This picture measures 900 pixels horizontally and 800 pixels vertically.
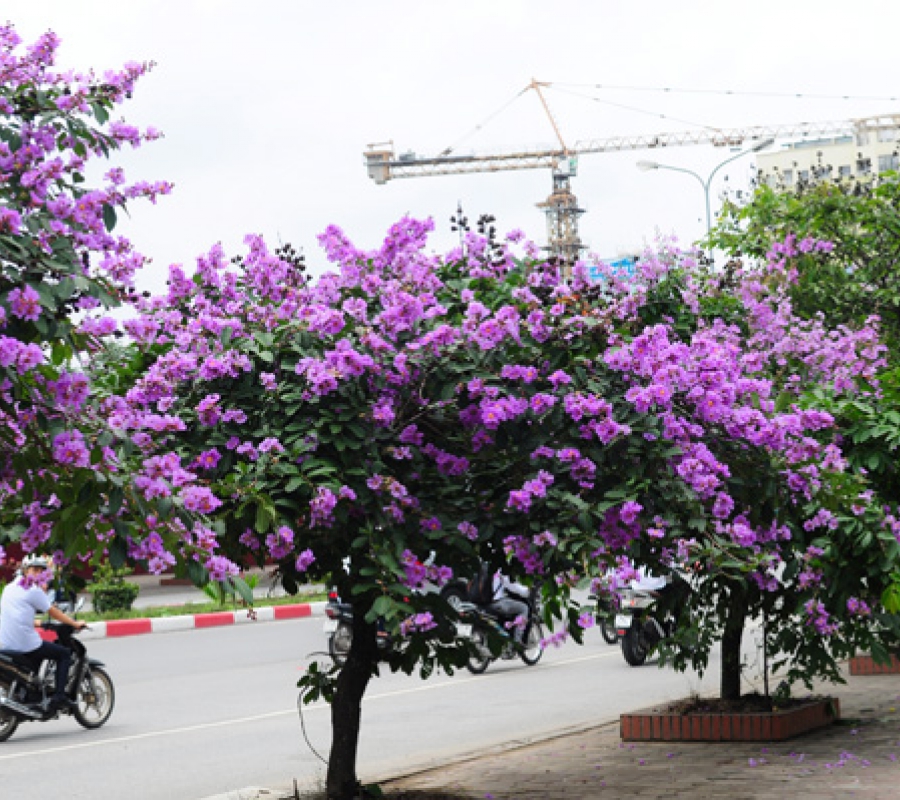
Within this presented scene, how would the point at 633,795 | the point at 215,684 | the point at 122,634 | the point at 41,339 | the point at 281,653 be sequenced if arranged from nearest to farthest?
1. the point at 41,339
2. the point at 633,795
3. the point at 215,684
4. the point at 281,653
5. the point at 122,634

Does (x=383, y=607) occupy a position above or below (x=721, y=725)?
above

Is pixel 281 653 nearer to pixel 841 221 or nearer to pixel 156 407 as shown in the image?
pixel 841 221

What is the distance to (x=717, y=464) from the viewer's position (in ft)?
22.1

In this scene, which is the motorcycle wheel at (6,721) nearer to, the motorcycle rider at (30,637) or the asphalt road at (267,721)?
the asphalt road at (267,721)

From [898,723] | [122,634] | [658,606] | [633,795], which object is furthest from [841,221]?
[122,634]

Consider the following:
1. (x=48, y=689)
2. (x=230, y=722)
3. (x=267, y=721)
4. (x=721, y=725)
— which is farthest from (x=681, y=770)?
(x=48, y=689)

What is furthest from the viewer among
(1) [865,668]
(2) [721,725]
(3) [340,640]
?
(3) [340,640]

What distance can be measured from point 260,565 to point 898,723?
5566mm

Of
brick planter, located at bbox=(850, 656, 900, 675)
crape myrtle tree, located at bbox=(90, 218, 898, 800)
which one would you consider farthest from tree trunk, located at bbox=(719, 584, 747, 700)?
brick planter, located at bbox=(850, 656, 900, 675)

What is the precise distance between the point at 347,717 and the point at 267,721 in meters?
5.88

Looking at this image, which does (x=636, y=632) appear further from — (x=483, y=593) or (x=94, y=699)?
(x=94, y=699)

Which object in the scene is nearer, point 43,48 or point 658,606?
point 43,48

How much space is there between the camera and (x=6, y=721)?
1275 centimetres

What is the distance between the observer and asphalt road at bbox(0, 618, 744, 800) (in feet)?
34.8
